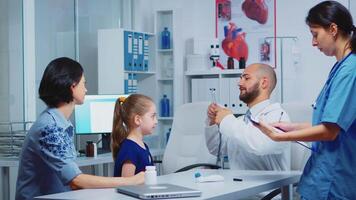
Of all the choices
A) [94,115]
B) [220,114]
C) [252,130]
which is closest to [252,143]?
[252,130]

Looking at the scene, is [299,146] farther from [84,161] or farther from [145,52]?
[145,52]

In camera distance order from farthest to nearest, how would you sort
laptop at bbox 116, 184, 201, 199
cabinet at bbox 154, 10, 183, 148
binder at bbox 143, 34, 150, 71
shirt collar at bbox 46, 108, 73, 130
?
cabinet at bbox 154, 10, 183, 148
binder at bbox 143, 34, 150, 71
shirt collar at bbox 46, 108, 73, 130
laptop at bbox 116, 184, 201, 199

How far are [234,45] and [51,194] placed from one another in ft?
14.0

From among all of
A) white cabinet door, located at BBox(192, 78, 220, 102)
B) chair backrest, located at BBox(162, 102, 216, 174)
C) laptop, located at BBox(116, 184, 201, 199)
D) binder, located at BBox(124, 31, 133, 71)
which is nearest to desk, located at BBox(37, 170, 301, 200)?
laptop, located at BBox(116, 184, 201, 199)

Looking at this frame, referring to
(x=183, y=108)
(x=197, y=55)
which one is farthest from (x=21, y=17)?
(x=197, y=55)

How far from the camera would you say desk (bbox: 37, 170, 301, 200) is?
2.24 meters

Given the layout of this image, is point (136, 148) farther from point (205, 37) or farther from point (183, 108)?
point (205, 37)

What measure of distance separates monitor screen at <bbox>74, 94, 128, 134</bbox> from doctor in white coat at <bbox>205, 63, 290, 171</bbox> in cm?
139

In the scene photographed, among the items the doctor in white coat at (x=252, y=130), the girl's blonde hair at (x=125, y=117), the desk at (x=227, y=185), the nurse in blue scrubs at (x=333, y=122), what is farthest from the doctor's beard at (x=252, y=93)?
the nurse in blue scrubs at (x=333, y=122)

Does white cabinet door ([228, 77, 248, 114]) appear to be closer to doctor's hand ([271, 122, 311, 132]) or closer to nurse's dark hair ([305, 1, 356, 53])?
doctor's hand ([271, 122, 311, 132])

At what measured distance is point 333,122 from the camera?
2.24 metres

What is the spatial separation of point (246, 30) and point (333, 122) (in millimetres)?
4235

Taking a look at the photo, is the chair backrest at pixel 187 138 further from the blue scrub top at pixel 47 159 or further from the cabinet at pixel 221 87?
the blue scrub top at pixel 47 159

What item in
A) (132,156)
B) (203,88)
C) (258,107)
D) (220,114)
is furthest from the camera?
(203,88)
